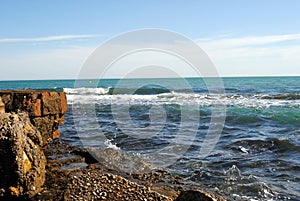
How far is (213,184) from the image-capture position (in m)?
6.12

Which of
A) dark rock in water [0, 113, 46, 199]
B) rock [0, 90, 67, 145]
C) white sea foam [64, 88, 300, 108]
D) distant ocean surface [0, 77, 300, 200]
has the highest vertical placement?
rock [0, 90, 67, 145]

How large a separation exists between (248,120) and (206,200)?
11186mm

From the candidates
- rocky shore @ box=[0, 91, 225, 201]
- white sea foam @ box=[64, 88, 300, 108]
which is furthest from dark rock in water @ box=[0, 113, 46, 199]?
white sea foam @ box=[64, 88, 300, 108]

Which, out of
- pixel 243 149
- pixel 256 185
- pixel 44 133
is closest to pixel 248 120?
pixel 243 149

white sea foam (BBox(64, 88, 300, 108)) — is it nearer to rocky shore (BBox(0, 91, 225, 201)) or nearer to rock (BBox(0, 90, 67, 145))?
rock (BBox(0, 90, 67, 145))

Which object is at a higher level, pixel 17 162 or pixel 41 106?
pixel 41 106

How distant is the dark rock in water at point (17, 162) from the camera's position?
417cm

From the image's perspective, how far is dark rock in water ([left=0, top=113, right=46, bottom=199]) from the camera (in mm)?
4172

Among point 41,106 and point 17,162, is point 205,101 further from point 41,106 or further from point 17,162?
point 17,162

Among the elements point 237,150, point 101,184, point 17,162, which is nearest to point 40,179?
point 17,162

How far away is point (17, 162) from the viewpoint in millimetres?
4207

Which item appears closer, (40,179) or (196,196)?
(196,196)

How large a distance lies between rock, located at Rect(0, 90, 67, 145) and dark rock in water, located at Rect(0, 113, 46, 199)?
1188 millimetres

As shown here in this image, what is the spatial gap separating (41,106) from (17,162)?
2.00 meters
